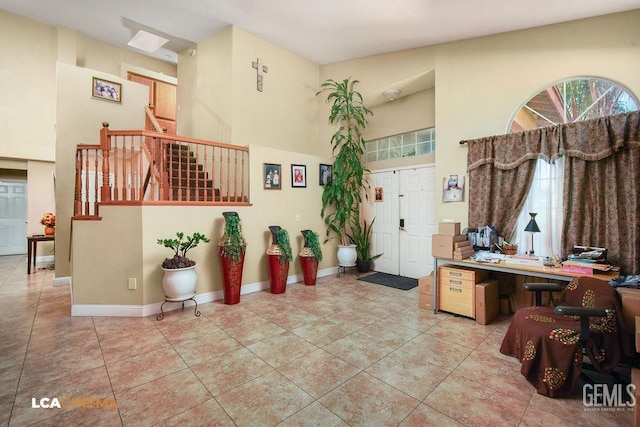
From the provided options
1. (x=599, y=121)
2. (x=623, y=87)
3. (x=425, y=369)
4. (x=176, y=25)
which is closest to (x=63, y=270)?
(x=176, y=25)

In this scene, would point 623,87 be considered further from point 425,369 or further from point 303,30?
point 303,30

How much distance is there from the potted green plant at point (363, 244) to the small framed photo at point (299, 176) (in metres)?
1.45

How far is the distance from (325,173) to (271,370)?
380cm

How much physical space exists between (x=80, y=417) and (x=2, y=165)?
7535 mm

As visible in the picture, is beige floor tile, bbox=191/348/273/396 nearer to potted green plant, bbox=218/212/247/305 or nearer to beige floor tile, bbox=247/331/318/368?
beige floor tile, bbox=247/331/318/368

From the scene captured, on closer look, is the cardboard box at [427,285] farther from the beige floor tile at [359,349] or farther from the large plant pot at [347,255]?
the large plant pot at [347,255]

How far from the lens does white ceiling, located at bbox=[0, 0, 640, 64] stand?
318 centimetres

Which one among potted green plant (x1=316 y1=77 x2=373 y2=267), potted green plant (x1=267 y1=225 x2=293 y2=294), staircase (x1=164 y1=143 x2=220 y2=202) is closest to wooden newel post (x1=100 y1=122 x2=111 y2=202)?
staircase (x1=164 y1=143 x2=220 y2=202)

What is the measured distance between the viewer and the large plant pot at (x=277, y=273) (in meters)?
4.28

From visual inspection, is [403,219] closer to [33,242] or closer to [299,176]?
[299,176]

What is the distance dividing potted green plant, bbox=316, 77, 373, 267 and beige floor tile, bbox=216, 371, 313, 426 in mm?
3378

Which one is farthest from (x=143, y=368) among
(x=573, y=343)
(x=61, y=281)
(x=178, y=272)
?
(x=61, y=281)

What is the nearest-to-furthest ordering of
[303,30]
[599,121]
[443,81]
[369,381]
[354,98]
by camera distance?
[369,381], [599,121], [443,81], [303,30], [354,98]

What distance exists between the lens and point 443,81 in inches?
164
